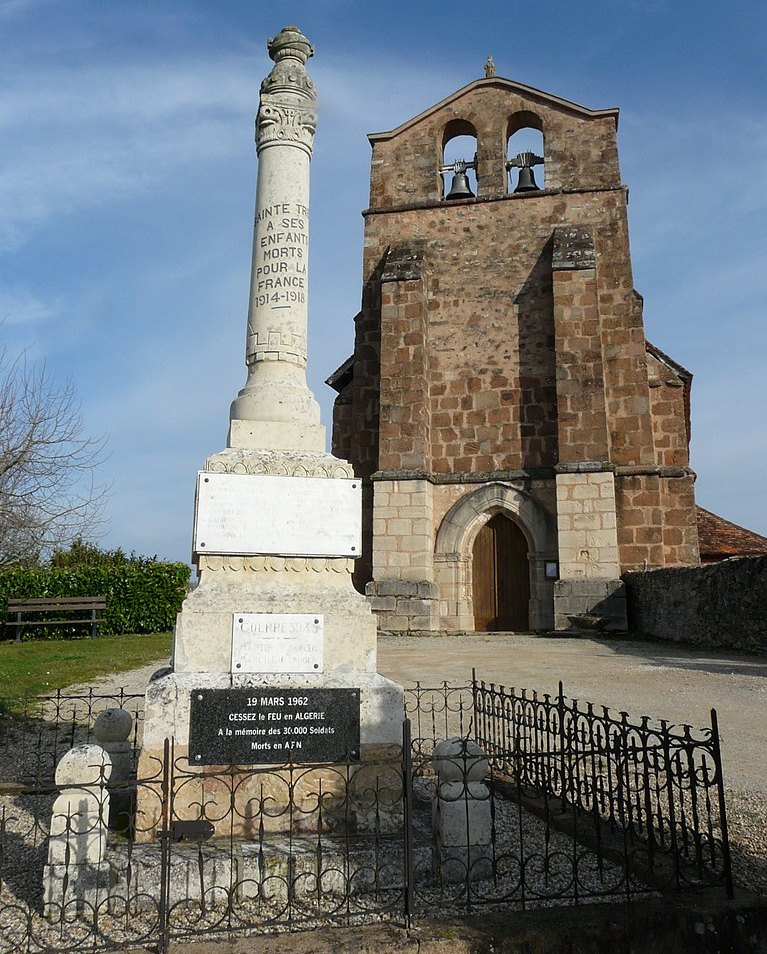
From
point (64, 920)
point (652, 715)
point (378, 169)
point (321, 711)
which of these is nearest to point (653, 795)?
point (652, 715)

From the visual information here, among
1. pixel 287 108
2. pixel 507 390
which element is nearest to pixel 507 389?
pixel 507 390

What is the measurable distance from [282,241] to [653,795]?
188 inches

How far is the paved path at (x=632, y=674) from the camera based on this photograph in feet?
22.8

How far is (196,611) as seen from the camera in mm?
4672

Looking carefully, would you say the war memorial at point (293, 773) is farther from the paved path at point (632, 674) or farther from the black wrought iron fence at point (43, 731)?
the paved path at point (632, 674)

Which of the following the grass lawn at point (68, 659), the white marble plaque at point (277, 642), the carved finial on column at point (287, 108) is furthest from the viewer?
the grass lawn at point (68, 659)

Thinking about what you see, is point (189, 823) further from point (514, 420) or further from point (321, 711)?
point (514, 420)

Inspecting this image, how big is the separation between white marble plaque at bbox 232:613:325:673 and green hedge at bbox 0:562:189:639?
15062 mm

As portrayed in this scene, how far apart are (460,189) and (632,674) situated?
13.0 meters

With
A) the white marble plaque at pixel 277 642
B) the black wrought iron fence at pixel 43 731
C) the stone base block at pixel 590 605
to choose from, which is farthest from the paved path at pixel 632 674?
the black wrought iron fence at pixel 43 731

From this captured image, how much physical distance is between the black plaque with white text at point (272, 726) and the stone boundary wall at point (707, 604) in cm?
889

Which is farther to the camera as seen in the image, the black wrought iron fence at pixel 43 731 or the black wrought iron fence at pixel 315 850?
the black wrought iron fence at pixel 43 731

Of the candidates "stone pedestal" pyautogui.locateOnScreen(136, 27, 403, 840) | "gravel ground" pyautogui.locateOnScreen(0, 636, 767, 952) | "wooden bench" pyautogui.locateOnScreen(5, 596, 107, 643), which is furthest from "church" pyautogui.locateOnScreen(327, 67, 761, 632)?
"stone pedestal" pyautogui.locateOnScreen(136, 27, 403, 840)

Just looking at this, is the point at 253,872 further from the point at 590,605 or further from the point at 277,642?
the point at 590,605
